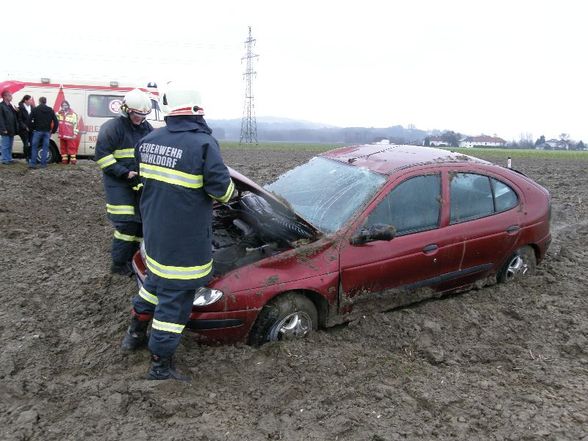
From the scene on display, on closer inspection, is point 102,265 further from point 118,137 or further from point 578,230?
point 578,230

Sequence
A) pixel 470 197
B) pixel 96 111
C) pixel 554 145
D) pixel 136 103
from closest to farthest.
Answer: pixel 470 197
pixel 136 103
pixel 96 111
pixel 554 145

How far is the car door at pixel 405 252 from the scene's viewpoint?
406 centimetres

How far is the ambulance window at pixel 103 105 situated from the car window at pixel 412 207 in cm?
1166

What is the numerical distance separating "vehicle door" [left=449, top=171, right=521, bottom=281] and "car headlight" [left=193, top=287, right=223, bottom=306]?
7.30 feet

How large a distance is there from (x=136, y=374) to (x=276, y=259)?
1.23 metres

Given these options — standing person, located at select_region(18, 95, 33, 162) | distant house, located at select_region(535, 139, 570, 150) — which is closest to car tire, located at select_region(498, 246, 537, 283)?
standing person, located at select_region(18, 95, 33, 162)

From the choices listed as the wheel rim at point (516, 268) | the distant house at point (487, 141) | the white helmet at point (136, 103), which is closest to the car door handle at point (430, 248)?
the wheel rim at point (516, 268)

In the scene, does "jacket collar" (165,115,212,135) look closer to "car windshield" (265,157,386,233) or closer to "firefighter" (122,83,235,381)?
"firefighter" (122,83,235,381)

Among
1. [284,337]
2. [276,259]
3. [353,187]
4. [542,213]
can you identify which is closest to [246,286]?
[276,259]

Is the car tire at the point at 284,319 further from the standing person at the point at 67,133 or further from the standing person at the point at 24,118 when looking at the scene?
the standing person at the point at 67,133

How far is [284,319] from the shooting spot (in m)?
3.80

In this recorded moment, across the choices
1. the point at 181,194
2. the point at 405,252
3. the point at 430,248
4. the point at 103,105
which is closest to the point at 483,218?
the point at 430,248

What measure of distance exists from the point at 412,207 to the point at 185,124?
6.91 feet

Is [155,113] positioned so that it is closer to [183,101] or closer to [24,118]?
[24,118]
